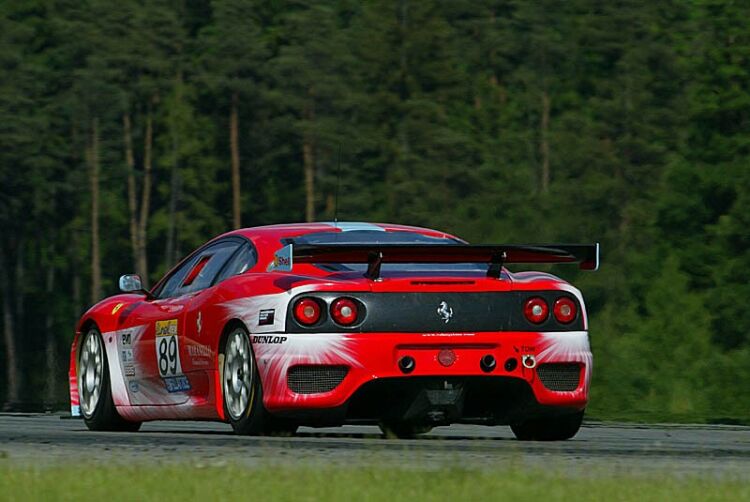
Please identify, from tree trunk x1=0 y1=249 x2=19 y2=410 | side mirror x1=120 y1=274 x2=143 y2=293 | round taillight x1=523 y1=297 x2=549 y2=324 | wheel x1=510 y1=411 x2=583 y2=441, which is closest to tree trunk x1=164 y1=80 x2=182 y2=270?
tree trunk x1=0 y1=249 x2=19 y2=410

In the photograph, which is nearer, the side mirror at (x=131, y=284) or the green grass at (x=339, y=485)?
the green grass at (x=339, y=485)

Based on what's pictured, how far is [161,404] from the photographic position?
37.3ft

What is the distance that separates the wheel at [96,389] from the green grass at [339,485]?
4.33 metres

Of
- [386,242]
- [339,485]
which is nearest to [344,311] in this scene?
[386,242]

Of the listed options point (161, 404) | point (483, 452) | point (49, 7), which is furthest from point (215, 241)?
point (49, 7)

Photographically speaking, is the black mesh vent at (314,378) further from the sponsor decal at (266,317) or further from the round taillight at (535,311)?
the round taillight at (535,311)

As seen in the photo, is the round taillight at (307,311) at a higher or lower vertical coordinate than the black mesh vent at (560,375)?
higher

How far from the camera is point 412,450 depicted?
30.0ft

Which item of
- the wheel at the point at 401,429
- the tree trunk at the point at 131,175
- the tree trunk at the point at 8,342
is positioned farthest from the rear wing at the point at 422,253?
the tree trunk at the point at 131,175

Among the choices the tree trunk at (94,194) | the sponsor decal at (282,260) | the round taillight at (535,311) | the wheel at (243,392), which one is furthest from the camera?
the tree trunk at (94,194)

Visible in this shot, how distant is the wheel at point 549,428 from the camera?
1064cm

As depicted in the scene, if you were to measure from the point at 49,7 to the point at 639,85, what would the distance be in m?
30.3

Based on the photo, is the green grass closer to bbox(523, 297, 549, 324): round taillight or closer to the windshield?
bbox(523, 297, 549, 324): round taillight

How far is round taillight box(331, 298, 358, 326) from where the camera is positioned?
32.6 feet
